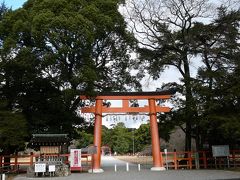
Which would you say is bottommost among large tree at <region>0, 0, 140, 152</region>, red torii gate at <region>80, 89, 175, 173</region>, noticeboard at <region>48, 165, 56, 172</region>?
noticeboard at <region>48, 165, 56, 172</region>

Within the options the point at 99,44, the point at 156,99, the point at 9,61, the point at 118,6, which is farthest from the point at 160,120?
the point at 9,61

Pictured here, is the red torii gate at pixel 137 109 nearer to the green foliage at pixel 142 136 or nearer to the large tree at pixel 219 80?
the large tree at pixel 219 80

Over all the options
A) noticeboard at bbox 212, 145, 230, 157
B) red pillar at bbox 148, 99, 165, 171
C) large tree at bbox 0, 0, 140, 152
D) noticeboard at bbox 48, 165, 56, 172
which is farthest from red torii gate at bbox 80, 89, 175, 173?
noticeboard at bbox 212, 145, 230, 157

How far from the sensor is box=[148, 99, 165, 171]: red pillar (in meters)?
25.7

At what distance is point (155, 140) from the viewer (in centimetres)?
2619

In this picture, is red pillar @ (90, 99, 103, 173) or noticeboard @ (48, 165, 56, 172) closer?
noticeboard @ (48, 165, 56, 172)

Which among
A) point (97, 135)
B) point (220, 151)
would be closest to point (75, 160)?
point (97, 135)

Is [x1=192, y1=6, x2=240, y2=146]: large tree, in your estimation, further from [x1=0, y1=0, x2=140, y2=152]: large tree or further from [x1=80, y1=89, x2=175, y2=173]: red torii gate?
[x1=0, y1=0, x2=140, y2=152]: large tree

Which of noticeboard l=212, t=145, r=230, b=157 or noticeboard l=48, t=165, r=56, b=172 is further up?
noticeboard l=212, t=145, r=230, b=157

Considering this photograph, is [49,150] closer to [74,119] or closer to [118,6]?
[74,119]

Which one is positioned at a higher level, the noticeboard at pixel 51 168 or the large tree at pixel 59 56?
the large tree at pixel 59 56

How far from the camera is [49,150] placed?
25.9 metres

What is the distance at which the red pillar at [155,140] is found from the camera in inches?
1012

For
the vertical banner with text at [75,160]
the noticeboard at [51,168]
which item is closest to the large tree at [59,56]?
the vertical banner with text at [75,160]
